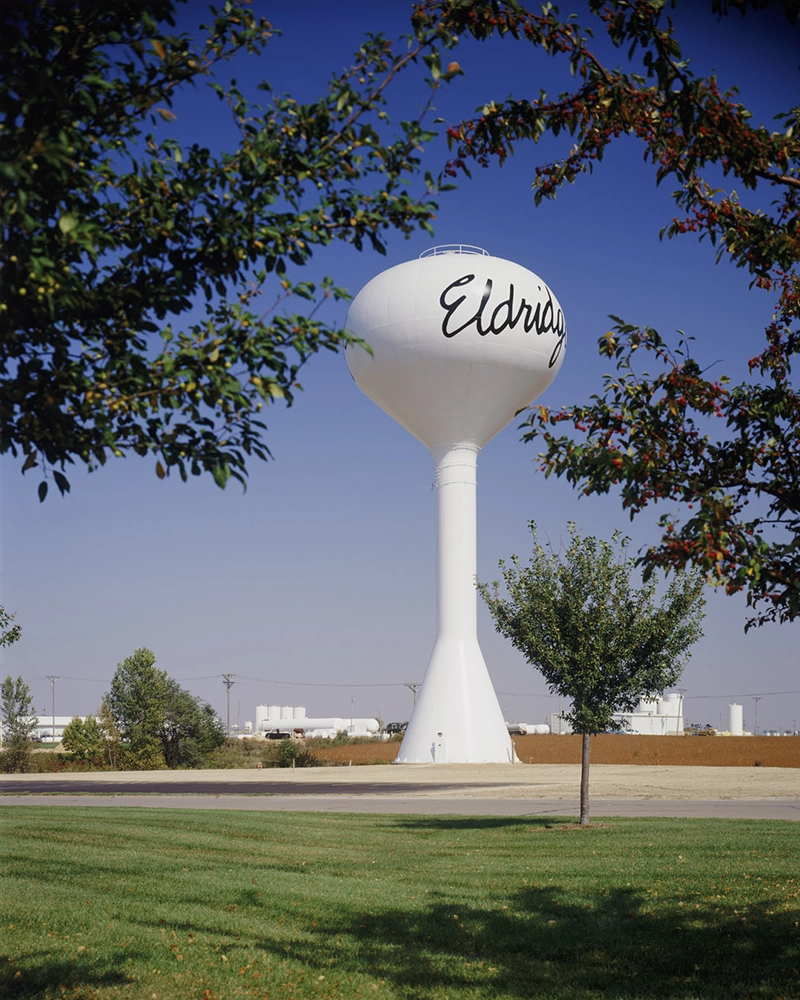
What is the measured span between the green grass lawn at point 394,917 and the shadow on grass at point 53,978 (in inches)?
0.8

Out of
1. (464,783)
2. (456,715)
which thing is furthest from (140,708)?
(464,783)

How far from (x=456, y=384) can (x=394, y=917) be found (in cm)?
3322

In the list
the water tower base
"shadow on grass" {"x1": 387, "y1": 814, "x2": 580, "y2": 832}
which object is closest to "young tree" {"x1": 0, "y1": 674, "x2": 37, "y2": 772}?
the water tower base

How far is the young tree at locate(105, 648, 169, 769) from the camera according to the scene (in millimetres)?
48031

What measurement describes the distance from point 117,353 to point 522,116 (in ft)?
10.9

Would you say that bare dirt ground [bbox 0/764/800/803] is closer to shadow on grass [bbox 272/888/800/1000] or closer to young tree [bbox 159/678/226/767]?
young tree [bbox 159/678/226/767]

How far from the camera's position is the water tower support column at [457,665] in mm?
42250

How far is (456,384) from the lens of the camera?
41.3m

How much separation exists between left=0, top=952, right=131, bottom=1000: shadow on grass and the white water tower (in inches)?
1345

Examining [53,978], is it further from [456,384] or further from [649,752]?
[649,752]

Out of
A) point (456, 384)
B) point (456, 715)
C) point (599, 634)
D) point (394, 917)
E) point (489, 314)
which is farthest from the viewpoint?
point (456, 715)

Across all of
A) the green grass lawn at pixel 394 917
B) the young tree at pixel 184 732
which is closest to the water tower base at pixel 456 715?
the young tree at pixel 184 732

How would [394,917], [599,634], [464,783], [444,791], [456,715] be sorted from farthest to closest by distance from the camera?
[456,715] < [464,783] < [444,791] < [599,634] < [394,917]

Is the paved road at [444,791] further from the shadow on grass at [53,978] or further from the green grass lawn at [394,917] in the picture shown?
the shadow on grass at [53,978]
